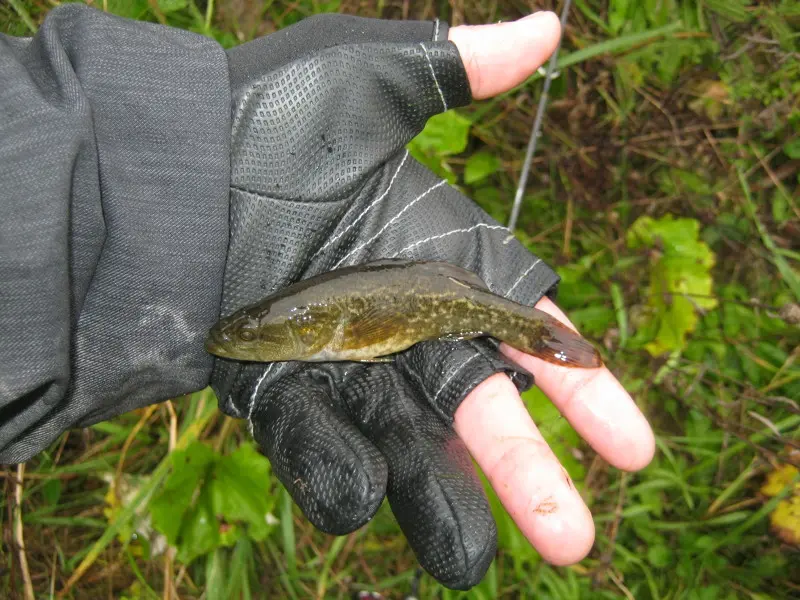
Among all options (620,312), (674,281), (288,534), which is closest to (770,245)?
(674,281)

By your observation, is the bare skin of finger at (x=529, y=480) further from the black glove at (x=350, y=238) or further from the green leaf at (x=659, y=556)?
the green leaf at (x=659, y=556)

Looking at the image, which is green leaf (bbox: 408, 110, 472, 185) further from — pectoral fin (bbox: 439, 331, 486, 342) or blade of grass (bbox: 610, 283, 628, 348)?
pectoral fin (bbox: 439, 331, 486, 342)

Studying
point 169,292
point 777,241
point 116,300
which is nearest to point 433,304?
point 169,292

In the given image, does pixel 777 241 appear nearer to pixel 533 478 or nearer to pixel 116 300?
pixel 533 478

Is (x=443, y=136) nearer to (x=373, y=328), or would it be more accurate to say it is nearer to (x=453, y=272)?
(x=453, y=272)

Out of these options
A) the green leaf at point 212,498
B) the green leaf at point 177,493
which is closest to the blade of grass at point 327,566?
the green leaf at point 212,498

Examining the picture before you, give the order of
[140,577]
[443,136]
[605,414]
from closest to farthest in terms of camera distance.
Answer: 1. [605,414]
2. [140,577]
3. [443,136]

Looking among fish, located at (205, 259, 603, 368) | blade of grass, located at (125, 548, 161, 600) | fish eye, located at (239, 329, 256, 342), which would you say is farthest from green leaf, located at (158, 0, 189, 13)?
blade of grass, located at (125, 548, 161, 600)
